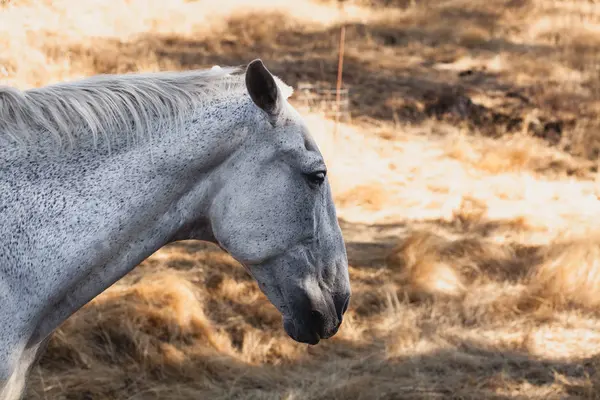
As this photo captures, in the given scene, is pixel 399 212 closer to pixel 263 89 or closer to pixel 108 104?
pixel 263 89

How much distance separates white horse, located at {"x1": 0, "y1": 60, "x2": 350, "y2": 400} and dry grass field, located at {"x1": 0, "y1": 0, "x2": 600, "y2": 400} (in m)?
1.90

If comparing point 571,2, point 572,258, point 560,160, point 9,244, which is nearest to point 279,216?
point 9,244

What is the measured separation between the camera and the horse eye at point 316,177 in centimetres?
198

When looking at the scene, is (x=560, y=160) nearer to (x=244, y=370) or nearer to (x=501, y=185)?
(x=501, y=185)

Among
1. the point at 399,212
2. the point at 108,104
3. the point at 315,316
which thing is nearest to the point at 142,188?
the point at 108,104

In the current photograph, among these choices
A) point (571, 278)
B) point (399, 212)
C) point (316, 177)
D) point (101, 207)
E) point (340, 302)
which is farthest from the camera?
point (399, 212)

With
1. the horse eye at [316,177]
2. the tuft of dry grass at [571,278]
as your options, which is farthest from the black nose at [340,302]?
the tuft of dry grass at [571,278]

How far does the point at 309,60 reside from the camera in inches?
380

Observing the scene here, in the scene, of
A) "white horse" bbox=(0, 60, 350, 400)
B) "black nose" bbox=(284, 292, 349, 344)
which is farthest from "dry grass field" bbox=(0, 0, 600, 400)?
"white horse" bbox=(0, 60, 350, 400)

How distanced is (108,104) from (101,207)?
A: 260 mm

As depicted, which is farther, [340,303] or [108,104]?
[340,303]

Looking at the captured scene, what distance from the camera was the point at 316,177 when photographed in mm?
1987

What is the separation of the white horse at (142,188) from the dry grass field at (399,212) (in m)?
1.90

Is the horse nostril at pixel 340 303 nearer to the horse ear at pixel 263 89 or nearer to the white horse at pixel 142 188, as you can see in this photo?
the white horse at pixel 142 188
